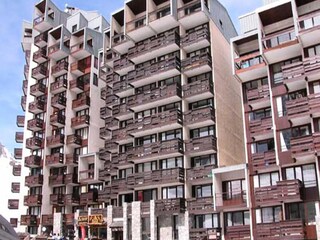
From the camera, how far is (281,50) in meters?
39.5

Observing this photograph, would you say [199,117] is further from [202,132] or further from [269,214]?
[269,214]

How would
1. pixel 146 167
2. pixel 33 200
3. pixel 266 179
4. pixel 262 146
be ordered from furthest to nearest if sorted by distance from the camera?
pixel 33 200 < pixel 146 167 < pixel 262 146 < pixel 266 179

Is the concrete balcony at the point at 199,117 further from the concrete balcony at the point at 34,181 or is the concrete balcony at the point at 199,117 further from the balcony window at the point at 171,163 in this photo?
the concrete balcony at the point at 34,181

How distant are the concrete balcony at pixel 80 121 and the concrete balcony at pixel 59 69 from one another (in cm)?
800

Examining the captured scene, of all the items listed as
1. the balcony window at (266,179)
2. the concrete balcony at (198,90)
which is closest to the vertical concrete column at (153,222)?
the balcony window at (266,179)

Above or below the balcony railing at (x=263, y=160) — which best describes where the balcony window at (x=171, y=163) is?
above

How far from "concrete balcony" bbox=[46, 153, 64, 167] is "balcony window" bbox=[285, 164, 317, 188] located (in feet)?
112

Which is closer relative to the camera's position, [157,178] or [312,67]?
[312,67]

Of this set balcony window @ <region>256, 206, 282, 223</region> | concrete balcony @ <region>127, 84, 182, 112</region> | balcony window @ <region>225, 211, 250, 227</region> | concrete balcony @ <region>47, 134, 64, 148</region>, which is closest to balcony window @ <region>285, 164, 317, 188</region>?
balcony window @ <region>256, 206, 282, 223</region>

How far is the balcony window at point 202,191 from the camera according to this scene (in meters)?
43.8

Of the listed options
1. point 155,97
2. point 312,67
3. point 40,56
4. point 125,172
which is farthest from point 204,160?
point 40,56

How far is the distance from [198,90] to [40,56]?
33.2 metres

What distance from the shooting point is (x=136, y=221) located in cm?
4622

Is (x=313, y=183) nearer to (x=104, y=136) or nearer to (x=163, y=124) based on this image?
(x=163, y=124)
